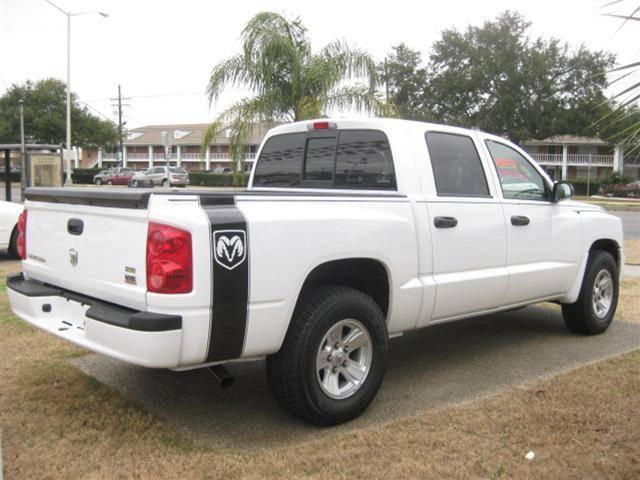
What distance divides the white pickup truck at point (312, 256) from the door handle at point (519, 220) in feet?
0.07

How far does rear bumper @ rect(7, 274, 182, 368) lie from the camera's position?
10.9 ft

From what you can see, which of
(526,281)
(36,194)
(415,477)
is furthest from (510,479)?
(36,194)

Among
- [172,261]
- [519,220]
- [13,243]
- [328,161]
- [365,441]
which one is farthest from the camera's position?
[13,243]

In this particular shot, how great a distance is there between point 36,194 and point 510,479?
3.37 m

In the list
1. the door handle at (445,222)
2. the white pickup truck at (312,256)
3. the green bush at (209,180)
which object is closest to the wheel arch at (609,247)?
the white pickup truck at (312,256)

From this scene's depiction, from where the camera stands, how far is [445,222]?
183 inches

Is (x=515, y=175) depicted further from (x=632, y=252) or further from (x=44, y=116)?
(x=44, y=116)

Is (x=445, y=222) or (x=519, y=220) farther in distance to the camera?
(x=519, y=220)

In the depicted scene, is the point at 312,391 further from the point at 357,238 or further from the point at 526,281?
the point at 526,281

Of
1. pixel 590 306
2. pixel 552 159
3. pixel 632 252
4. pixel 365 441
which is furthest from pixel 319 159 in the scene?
pixel 552 159

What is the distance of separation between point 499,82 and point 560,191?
4399cm

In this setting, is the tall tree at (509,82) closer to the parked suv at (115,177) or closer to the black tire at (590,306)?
the parked suv at (115,177)

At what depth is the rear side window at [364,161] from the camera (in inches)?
188

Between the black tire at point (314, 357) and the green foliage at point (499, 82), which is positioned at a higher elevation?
the green foliage at point (499, 82)
